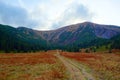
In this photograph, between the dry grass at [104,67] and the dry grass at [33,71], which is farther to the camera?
the dry grass at [104,67]

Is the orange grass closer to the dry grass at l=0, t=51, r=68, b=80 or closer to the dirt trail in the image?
the dry grass at l=0, t=51, r=68, b=80

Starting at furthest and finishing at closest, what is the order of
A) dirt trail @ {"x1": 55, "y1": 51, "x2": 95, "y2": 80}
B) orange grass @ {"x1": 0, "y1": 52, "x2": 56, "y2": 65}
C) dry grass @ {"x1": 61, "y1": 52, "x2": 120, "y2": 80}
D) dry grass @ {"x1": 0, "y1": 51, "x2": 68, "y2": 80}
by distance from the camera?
orange grass @ {"x1": 0, "y1": 52, "x2": 56, "y2": 65}
dry grass @ {"x1": 61, "y1": 52, "x2": 120, "y2": 80}
dry grass @ {"x1": 0, "y1": 51, "x2": 68, "y2": 80}
dirt trail @ {"x1": 55, "y1": 51, "x2": 95, "y2": 80}

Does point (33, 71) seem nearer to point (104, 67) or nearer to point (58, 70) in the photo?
point (58, 70)

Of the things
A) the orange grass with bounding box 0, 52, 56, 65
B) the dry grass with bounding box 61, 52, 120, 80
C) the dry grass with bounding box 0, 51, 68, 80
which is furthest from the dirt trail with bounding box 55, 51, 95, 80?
the orange grass with bounding box 0, 52, 56, 65

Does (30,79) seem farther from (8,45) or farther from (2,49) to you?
(8,45)

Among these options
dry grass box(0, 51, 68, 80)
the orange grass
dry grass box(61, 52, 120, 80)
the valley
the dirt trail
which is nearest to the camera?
the dirt trail

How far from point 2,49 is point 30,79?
491 feet

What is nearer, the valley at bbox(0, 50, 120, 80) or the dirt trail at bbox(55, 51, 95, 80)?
the dirt trail at bbox(55, 51, 95, 80)

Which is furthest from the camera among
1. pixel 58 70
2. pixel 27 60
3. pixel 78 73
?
pixel 27 60

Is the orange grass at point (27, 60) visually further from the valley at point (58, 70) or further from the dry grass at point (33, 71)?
the dry grass at point (33, 71)

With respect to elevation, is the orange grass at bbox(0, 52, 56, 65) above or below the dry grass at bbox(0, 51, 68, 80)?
above

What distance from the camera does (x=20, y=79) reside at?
25922mm

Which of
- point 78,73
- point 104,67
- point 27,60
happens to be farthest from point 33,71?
point 27,60

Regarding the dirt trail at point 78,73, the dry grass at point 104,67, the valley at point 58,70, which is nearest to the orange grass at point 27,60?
the valley at point 58,70
